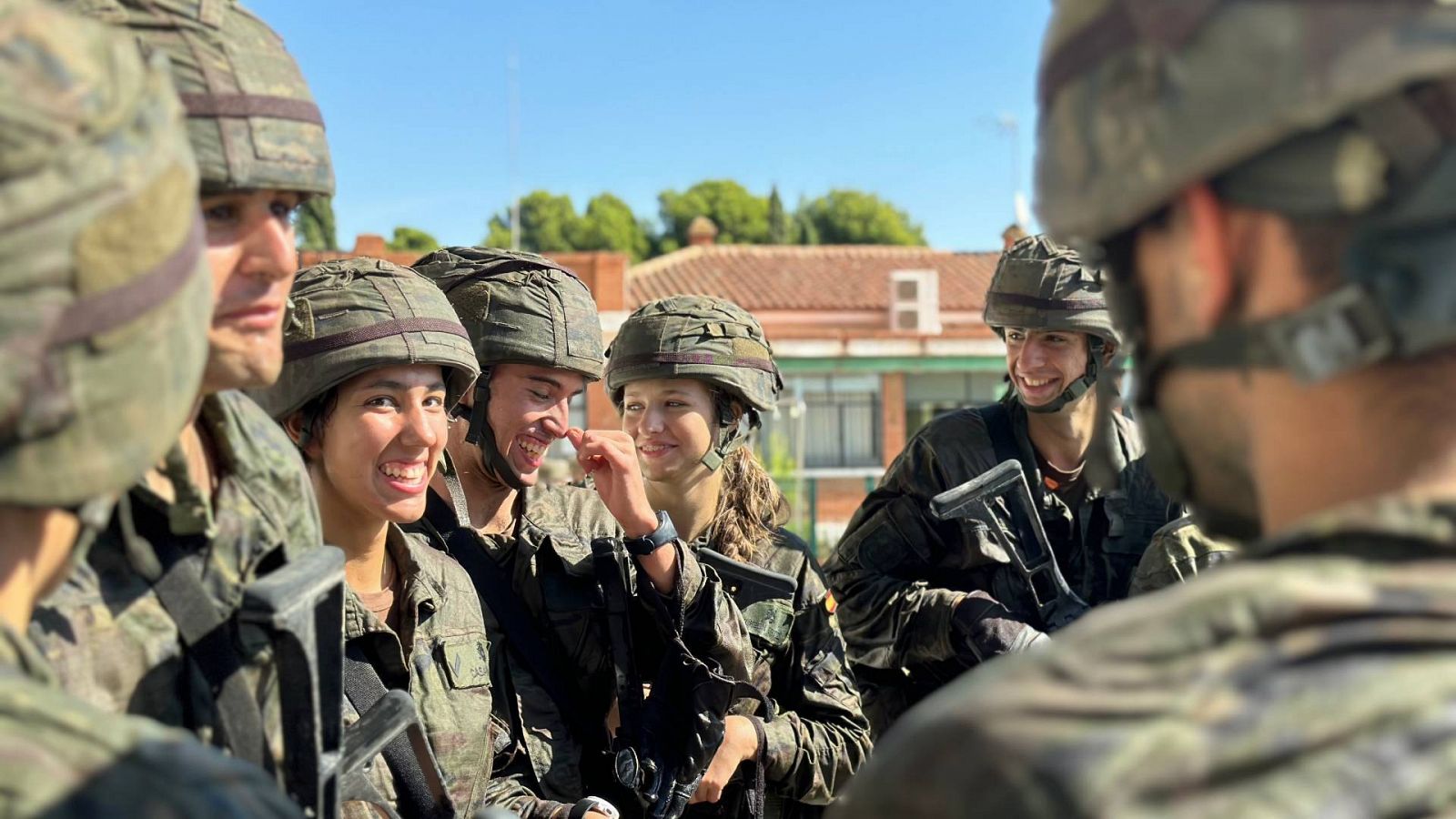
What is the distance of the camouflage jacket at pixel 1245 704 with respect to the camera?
4.28 feet

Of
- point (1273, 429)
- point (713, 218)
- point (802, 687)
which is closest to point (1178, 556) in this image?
point (802, 687)

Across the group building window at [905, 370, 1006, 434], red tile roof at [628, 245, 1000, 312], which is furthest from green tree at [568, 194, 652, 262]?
building window at [905, 370, 1006, 434]

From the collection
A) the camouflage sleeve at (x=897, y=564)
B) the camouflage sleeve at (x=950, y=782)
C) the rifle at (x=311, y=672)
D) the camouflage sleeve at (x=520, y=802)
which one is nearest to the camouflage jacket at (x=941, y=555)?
Result: the camouflage sleeve at (x=897, y=564)

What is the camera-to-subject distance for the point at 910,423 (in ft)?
92.9

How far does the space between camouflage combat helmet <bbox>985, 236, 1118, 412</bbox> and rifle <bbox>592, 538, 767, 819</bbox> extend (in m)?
2.32

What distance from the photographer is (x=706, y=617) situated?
439 cm

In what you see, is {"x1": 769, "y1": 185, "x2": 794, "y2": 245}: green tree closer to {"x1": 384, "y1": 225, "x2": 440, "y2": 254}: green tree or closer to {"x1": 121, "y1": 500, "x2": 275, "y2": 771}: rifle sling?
{"x1": 384, "y1": 225, "x2": 440, "y2": 254}: green tree

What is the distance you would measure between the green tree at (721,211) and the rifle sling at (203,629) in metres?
59.0

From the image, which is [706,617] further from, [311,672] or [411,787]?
[311,672]

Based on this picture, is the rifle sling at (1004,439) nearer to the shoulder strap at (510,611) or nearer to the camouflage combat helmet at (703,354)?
the camouflage combat helmet at (703,354)

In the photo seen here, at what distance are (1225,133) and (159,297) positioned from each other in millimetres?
1237

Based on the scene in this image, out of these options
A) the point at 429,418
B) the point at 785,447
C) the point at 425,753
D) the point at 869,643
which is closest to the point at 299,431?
the point at 429,418

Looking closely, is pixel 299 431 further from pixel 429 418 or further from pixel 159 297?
pixel 159 297

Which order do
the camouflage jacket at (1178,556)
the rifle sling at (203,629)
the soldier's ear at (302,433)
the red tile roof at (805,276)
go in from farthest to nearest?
the red tile roof at (805,276) → the camouflage jacket at (1178,556) → the soldier's ear at (302,433) → the rifle sling at (203,629)
